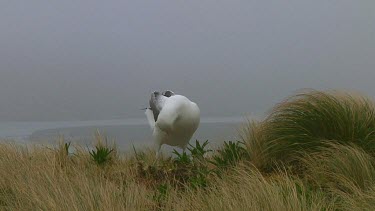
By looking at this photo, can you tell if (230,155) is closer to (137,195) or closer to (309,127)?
(309,127)

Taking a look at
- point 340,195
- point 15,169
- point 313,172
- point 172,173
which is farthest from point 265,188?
point 15,169

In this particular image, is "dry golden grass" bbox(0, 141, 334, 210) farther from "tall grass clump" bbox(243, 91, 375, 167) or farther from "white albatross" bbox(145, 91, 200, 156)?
"white albatross" bbox(145, 91, 200, 156)

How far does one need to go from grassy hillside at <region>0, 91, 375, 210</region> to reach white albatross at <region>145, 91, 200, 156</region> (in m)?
0.36

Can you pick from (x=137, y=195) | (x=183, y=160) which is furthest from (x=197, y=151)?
(x=137, y=195)

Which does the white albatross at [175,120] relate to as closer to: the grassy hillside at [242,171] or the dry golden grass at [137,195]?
the grassy hillside at [242,171]

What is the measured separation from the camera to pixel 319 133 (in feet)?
23.2

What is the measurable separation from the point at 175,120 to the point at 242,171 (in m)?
2.12

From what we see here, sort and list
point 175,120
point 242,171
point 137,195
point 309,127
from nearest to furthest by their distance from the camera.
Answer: point 137,195 → point 242,171 → point 309,127 → point 175,120

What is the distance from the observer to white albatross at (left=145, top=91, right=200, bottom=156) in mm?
7793

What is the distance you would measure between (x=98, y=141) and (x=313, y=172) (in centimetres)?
388

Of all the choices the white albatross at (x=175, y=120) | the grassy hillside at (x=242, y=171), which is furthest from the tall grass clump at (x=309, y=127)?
the white albatross at (x=175, y=120)

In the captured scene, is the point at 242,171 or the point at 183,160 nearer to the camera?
the point at 242,171

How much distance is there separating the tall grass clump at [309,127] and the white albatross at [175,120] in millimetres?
911

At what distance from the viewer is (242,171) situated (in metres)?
5.94
